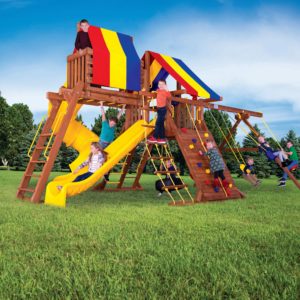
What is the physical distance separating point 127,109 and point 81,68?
102 inches

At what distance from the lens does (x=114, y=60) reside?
9805 millimetres

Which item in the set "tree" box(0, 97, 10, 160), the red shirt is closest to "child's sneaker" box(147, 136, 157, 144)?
the red shirt

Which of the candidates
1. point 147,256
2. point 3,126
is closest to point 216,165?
point 147,256

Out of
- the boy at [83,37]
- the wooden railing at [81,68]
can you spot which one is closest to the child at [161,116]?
the wooden railing at [81,68]

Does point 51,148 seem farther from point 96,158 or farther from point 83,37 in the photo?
point 83,37

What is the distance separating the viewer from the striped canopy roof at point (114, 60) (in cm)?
948

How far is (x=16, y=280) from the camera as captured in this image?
123 inches

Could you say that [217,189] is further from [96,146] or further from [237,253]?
[237,253]

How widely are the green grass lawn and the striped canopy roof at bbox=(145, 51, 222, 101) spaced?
4.90m

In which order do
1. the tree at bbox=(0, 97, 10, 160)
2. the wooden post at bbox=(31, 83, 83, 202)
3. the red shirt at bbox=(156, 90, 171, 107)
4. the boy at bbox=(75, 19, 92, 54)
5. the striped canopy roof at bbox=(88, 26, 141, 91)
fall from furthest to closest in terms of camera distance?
the tree at bbox=(0, 97, 10, 160) < the boy at bbox=(75, 19, 92, 54) < the striped canopy roof at bbox=(88, 26, 141, 91) < the red shirt at bbox=(156, 90, 171, 107) < the wooden post at bbox=(31, 83, 83, 202)

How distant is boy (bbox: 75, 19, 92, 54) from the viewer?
9.81 metres

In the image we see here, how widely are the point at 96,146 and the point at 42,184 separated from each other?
1.65 meters

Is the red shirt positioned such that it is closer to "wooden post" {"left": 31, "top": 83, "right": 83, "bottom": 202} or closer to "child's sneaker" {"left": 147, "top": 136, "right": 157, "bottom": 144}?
"child's sneaker" {"left": 147, "top": 136, "right": 157, "bottom": 144}

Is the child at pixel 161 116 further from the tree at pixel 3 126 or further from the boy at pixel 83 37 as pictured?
the tree at pixel 3 126
